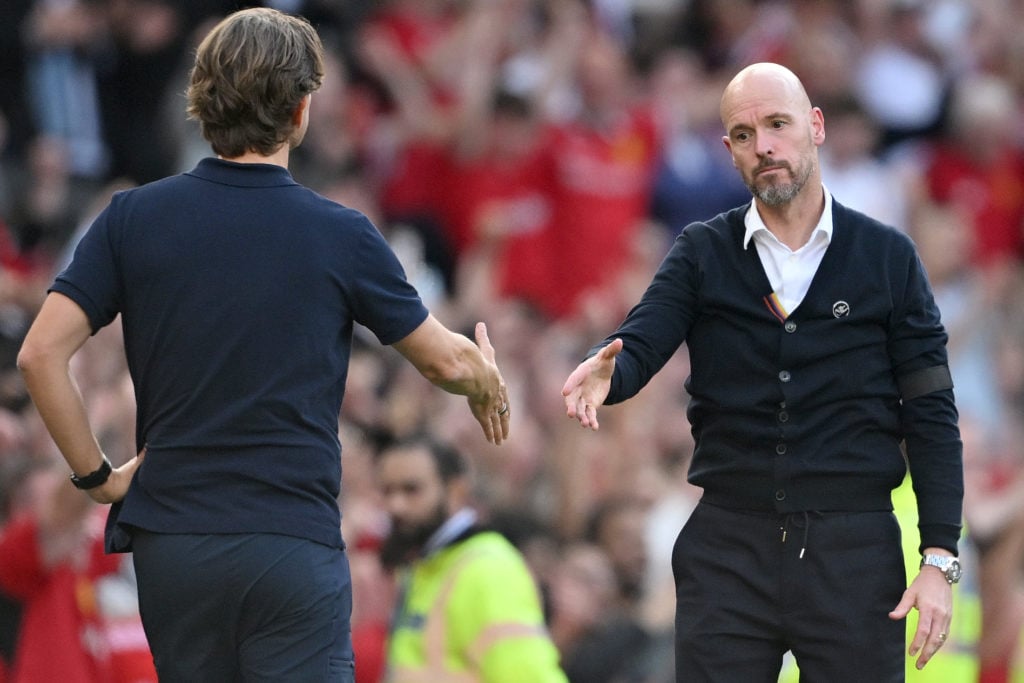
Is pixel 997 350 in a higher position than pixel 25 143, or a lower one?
lower

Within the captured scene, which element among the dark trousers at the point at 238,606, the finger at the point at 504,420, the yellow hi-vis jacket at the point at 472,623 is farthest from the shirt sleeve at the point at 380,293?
the yellow hi-vis jacket at the point at 472,623

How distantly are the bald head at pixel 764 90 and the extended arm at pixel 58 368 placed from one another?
1.99 metres

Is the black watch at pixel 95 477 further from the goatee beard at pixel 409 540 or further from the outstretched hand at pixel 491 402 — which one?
the goatee beard at pixel 409 540

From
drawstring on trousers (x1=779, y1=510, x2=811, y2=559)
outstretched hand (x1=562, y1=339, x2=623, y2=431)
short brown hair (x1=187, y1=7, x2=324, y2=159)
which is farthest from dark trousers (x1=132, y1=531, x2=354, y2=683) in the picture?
drawstring on trousers (x1=779, y1=510, x2=811, y2=559)

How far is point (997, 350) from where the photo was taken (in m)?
12.8

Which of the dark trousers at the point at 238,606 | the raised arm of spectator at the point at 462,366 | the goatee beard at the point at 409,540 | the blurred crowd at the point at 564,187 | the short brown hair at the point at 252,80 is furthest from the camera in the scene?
the blurred crowd at the point at 564,187

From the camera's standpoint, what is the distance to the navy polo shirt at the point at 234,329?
4508mm

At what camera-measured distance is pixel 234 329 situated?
452cm

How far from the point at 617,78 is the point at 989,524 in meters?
5.38

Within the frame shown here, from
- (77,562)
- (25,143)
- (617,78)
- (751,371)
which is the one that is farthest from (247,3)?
(751,371)

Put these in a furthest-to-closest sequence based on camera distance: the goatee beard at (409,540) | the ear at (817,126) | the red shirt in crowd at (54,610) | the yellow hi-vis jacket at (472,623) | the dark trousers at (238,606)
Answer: the goatee beard at (409,540) → the red shirt in crowd at (54,610) → the yellow hi-vis jacket at (472,623) → the ear at (817,126) → the dark trousers at (238,606)

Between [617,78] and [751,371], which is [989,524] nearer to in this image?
[751,371]

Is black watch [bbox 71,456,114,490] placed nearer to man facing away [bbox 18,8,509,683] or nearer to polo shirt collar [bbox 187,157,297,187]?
man facing away [bbox 18,8,509,683]

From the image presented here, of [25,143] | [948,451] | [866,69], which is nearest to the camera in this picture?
[948,451]
